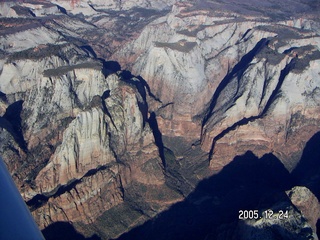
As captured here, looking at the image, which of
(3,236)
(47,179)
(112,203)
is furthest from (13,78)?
(3,236)

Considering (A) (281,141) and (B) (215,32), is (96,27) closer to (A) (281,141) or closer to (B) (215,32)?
(B) (215,32)

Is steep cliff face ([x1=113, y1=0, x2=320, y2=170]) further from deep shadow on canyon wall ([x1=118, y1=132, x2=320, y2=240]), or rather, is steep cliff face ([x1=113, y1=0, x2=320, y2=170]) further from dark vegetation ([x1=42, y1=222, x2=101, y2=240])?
dark vegetation ([x1=42, y1=222, x2=101, y2=240])

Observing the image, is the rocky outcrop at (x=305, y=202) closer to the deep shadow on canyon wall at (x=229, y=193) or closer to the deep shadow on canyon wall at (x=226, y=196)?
the deep shadow on canyon wall at (x=226, y=196)

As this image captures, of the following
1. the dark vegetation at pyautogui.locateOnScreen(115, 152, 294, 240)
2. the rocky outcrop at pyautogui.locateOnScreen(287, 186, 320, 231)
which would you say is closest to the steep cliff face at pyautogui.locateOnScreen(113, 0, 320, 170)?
the dark vegetation at pyautogui.locateOnScreen(115, 152, 294, 240)

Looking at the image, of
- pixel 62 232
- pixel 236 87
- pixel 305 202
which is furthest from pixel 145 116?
pixel 305 202

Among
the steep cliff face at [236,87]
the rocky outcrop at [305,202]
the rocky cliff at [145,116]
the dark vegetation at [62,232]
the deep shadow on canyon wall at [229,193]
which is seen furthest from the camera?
the steep cliff face at [236,87]

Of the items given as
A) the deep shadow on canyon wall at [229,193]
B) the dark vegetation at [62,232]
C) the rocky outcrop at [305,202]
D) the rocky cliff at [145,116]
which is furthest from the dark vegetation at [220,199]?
the dark vegetation at [62,232]

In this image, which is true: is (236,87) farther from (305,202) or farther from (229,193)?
(305,202)
